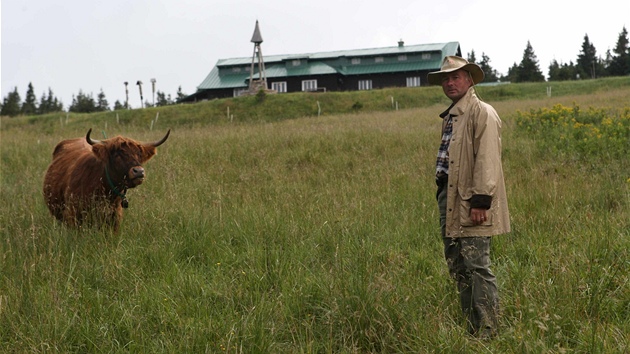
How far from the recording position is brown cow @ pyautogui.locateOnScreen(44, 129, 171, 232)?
5.84 metres

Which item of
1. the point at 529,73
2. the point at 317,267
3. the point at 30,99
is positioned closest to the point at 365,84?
the point at 529,73

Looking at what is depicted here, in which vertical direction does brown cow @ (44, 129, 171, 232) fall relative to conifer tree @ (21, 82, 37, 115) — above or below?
below

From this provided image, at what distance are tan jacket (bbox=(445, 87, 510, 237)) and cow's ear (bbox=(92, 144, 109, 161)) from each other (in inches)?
163

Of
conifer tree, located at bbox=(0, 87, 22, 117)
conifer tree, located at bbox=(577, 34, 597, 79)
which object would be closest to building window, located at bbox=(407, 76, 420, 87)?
conifer tree, located at bbox=(577, 34, 597, 79)

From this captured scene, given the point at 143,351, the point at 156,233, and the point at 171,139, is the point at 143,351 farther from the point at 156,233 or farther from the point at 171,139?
the point at 171,139

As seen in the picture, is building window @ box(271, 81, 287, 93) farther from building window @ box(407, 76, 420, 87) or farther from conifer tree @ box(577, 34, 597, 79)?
conifer tree @ box(577, 34, 597, 79)

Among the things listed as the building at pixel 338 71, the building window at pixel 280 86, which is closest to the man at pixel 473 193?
the building at pixel 338 71

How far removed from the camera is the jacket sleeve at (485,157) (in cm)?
338

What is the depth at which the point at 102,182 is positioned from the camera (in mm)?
6176

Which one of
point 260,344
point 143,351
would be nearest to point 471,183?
point 260,344

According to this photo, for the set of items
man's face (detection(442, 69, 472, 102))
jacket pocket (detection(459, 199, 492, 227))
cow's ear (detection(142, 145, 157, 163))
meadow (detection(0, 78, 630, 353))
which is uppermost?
man's face (detection(442, 69, 472, 102))

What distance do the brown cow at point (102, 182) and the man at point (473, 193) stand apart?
3.44 metres

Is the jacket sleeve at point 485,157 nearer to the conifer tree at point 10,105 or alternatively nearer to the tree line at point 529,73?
the tree line at point 529,73

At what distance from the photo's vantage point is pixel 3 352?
319cm
